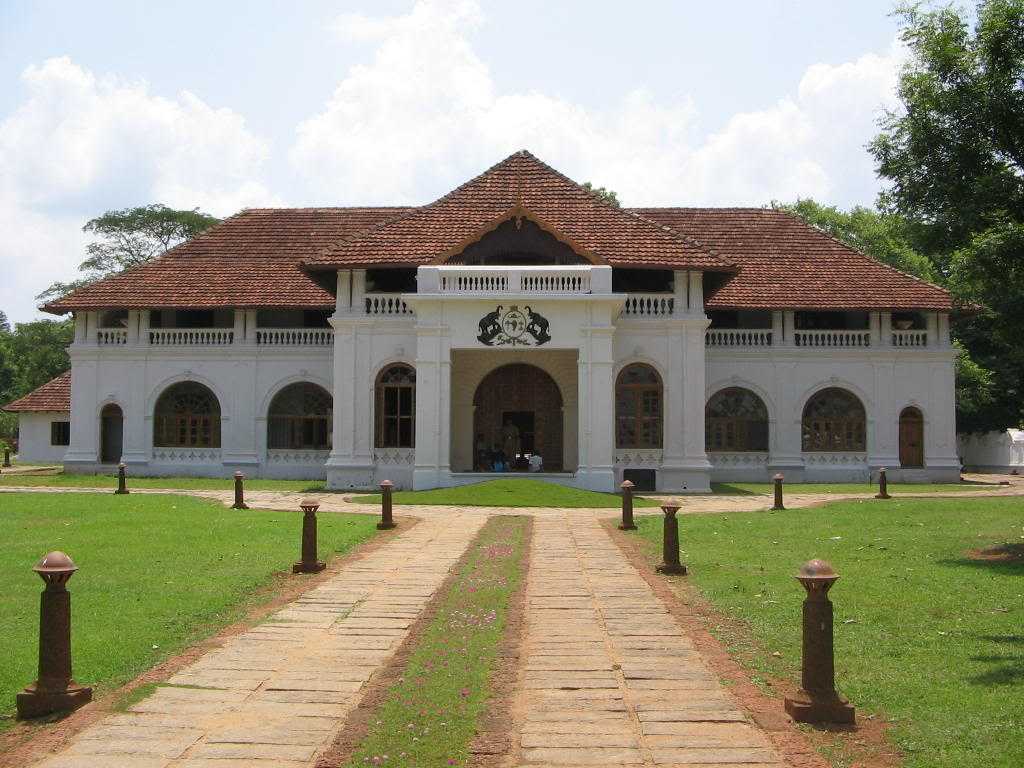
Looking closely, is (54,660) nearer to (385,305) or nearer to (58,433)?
(385,305)

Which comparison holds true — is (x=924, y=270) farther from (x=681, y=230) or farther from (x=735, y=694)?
(x=735, y=694)

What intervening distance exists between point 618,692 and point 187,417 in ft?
91.0

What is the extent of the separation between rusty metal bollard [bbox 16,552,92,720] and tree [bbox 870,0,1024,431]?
37.2ft

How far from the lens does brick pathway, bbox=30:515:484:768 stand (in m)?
5.46

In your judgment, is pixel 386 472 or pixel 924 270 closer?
pixel 386 472

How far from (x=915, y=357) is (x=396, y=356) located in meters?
16.5

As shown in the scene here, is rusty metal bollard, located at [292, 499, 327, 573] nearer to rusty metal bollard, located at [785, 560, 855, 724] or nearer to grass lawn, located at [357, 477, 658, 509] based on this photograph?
rusty metal bollard, located at [785, 560, 855, 724]

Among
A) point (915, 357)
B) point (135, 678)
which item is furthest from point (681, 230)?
point (135, 678)

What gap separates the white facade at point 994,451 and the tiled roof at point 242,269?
26472 mm

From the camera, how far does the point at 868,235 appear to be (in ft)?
154

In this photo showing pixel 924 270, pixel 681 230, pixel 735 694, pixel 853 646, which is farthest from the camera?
pixel 924 270

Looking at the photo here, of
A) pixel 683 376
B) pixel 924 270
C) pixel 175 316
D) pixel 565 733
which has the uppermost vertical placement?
pixel 924 270

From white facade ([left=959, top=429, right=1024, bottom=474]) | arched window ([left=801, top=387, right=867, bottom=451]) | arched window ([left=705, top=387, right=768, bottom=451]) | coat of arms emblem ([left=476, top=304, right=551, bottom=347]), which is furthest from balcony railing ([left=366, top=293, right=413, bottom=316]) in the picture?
white facade ([left=959, top=429, right=1024, bottom=474])

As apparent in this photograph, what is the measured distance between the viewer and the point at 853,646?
791 cm
